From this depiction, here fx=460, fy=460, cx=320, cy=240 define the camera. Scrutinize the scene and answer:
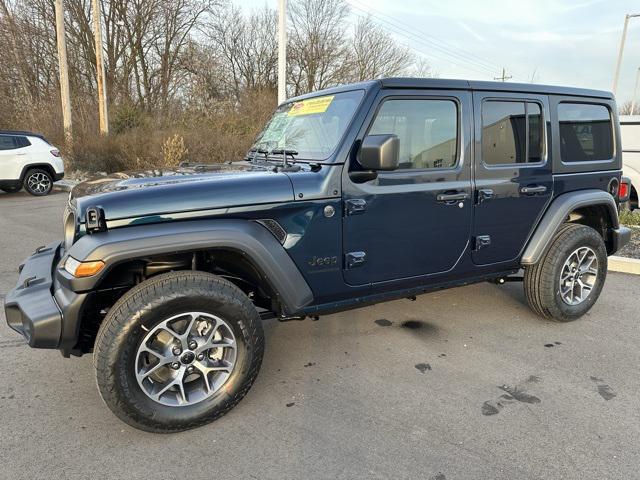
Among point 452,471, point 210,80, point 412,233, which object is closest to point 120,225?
point 412,233

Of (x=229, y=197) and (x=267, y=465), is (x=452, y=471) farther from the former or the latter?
(x=229, y=197)

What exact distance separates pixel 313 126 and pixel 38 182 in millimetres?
10916

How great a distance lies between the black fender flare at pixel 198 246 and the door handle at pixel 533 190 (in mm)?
1967

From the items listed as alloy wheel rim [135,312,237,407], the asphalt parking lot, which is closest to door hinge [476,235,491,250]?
the asphalt parking lot

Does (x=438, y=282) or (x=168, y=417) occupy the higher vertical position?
(x=438, y=282)

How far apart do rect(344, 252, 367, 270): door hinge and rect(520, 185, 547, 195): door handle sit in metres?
1.51

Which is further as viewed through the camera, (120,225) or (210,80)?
(210,80)

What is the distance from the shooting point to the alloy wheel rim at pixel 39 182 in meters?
11.5

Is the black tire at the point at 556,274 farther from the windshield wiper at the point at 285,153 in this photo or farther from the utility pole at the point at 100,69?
the utility pole at the point at 100,69

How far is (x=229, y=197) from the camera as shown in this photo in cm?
260

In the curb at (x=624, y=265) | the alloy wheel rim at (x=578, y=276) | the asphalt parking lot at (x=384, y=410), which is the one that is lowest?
the asphalt parking lot at (x=384, y=410)

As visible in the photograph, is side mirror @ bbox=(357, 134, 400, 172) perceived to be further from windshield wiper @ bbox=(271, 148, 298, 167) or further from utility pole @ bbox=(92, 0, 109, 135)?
utility pole @ bbox=(92, 0, 109, 135)

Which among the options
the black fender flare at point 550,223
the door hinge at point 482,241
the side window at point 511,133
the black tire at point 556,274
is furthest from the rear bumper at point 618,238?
the door hinge at point 482,241

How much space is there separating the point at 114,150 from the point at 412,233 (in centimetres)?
1422
